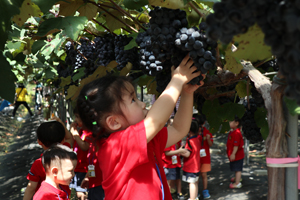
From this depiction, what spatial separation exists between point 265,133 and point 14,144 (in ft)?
39.4

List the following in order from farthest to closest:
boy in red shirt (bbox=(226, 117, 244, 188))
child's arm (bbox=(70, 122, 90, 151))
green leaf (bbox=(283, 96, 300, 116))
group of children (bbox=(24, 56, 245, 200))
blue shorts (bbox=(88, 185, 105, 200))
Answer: boy in red shirt (bbox=(226, 117, 244, 188)) → child's arm (bbox=(70, 122, 90, 151)) → blue shorts (bbox=(88, 185, 105, 200)) → group of children (bbox=(24, 56, 245, 200)) → green leaf (bbox=(283, 96, 300, 116))

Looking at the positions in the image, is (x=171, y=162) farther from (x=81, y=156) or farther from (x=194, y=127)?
(x=81, y=156)

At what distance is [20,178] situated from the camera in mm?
7191

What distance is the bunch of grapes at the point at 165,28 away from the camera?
1210 mm

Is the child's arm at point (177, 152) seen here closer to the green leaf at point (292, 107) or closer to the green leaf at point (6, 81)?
the green leaf at point (6, 81)

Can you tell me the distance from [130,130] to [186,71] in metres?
0.42

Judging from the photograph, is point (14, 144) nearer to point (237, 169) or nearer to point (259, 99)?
point (237, 169)

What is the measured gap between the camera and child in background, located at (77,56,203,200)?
4.56ft

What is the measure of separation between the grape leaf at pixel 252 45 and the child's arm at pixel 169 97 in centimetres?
40

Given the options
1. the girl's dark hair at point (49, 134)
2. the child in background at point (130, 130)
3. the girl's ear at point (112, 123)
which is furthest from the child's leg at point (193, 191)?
the girl's ear at point (112, 123)

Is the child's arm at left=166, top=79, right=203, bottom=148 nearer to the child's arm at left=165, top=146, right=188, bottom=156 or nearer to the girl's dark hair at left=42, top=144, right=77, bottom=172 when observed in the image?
the girl's dark hair at left=42, top=144, right=77, bottom=172

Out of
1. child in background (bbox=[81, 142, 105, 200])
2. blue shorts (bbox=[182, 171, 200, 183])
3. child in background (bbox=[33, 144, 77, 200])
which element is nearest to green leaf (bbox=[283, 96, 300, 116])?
child in background (bbox=[33, 144, 77, 200])

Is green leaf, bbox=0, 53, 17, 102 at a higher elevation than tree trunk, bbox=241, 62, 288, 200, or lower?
higher

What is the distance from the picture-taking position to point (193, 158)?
539 centimetres
